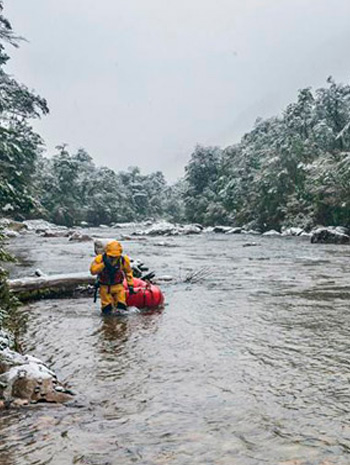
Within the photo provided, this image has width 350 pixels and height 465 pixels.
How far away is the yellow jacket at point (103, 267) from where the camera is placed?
7941mm

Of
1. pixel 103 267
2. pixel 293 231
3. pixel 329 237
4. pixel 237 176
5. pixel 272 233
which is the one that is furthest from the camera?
pixel 237 176

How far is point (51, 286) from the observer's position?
10.1m

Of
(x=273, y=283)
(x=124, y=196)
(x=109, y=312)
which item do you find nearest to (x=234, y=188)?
(x=124, y=196)

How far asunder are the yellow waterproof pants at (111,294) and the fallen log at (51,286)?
7.65 ft

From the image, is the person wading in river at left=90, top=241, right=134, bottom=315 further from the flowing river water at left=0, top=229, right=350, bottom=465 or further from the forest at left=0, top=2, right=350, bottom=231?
the forest at left=0, top=2, right=350, bottom=231

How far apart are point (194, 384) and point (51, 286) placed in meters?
6.31

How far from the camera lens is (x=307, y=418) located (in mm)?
3684

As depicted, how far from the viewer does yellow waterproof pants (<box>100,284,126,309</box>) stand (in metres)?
8.14

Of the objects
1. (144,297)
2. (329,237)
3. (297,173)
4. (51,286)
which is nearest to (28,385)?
(144,297)

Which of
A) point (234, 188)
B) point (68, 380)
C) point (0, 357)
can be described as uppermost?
point (234, 188)

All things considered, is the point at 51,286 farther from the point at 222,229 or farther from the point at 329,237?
the point at 222,229

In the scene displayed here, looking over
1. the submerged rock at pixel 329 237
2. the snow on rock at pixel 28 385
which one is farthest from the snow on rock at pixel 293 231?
the snow on rock at pixel 28 385

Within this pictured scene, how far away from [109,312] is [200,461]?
17.3 feet

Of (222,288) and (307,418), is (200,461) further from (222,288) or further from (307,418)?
(222,288)
